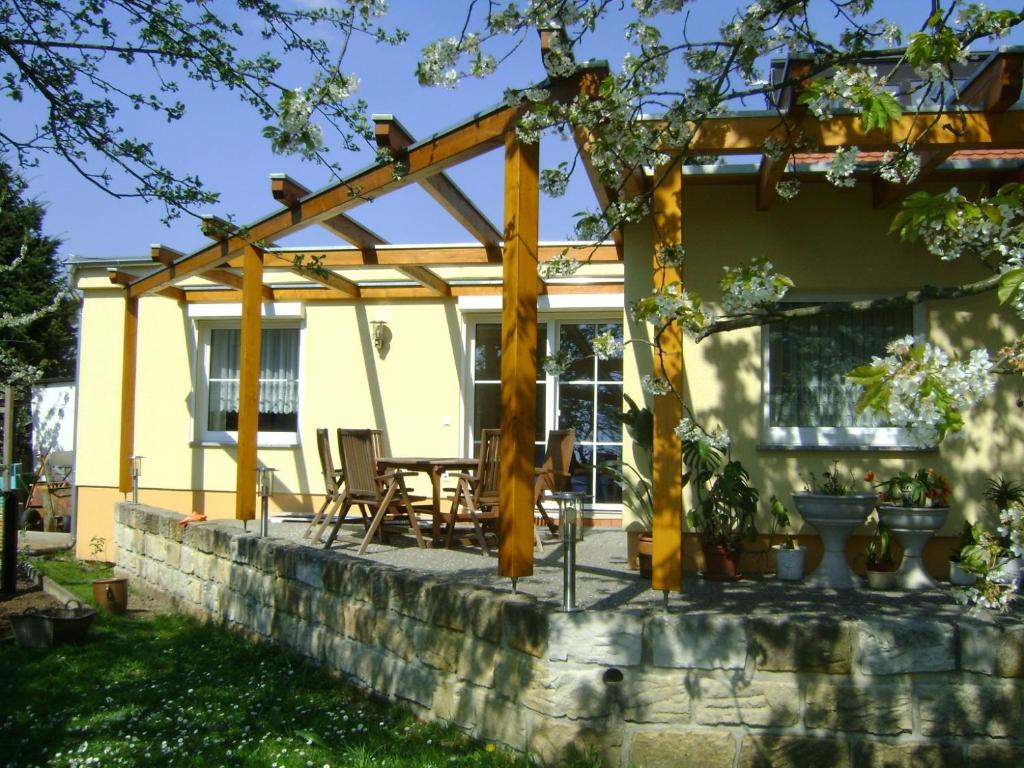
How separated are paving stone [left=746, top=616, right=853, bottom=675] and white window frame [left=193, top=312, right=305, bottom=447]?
7087 mm

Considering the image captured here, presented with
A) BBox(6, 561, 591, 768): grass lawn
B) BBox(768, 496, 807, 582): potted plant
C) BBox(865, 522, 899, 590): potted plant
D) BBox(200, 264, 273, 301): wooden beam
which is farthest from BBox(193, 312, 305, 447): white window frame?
BBox(865, 522, 899, 590): potted plant

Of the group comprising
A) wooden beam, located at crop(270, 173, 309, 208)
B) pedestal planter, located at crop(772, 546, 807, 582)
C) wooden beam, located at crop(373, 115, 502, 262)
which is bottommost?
pedestal planter, located at crop(772, 546, 807, 582)

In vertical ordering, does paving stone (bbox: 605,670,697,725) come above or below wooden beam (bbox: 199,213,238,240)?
below

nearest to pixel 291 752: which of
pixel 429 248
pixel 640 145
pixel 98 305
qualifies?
pixel 640 145

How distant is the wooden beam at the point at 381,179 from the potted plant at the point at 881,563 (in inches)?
128

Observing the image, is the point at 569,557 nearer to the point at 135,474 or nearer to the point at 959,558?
the point at 959,558

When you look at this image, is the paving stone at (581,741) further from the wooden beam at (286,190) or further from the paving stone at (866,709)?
the wooden beam at (286,190)

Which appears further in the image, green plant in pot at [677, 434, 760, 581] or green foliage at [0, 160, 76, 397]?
green foliage at [0, 160, 76, 397]

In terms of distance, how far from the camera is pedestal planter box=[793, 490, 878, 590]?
5.80 m

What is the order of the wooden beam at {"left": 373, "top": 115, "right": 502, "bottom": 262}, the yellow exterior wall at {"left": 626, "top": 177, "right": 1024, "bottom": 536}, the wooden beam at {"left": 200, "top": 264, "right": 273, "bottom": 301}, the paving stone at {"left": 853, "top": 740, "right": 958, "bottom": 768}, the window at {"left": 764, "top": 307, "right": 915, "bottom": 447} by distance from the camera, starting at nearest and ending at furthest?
1. the paving stone at {"left": 853, "top": 740, "right": 958, "bottom": 768}
2. the wooden beam at {"left": 373, "top": 115, "right": 502, "bottom": 262}
3. the yellow exterior wall at {"left": 626, "top": 177, "right": 1024, "bottom": 536}
4. the window at {"left": 764, "top": 307, "right": 915, "bottom": 447}
5. the wooden beam at {"left": 200, "top": 264, "right": 273, "bottom": 301}

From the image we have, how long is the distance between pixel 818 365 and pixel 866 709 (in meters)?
2.91

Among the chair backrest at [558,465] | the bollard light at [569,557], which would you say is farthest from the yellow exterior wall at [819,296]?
the bollard light at [569,557]

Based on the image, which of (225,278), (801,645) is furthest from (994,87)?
(225,278)

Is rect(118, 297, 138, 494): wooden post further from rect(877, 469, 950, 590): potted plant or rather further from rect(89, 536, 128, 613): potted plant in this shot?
rect(877, 469, 950, 590): potted plant
